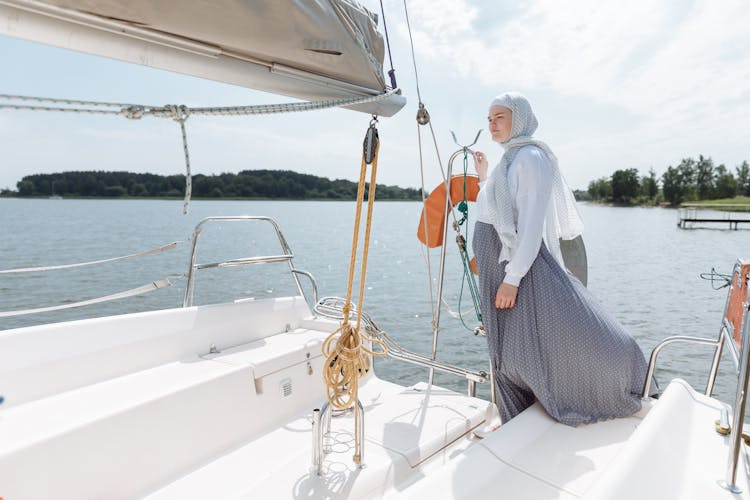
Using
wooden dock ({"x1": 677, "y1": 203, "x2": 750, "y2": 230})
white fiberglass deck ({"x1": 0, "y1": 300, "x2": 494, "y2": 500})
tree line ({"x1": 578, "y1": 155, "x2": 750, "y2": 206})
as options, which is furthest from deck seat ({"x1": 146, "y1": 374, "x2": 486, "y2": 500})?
tree line ({"x1": 578, "y1": 155, "x2": 750, "y2": 206})

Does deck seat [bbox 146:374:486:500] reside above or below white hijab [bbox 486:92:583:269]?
below

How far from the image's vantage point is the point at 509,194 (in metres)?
2.00

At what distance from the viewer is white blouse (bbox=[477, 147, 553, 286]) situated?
6.26 feet

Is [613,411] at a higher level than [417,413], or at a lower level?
higher

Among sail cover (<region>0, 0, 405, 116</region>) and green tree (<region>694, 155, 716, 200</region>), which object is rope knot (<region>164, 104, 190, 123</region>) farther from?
green tree (<region>694, 155, 716, 200</region>)

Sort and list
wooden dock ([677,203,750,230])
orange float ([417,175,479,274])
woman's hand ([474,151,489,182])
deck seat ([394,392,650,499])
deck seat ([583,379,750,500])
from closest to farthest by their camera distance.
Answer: deck seat ([583,379,750,500]) → deck seat ([394,392,650,499]) → woman's hand ([474,151,489,182]) → orange float ([417,175,479,274]) → wooden dock ([677,203,750,230])

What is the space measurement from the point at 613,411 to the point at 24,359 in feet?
7.89

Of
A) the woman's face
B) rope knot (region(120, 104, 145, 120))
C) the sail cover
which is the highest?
the sail cover

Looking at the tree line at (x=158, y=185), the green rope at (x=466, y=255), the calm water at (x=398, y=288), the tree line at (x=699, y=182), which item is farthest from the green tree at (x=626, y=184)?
the green rope at (x=466, y=255)

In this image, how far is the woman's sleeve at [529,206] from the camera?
191cm

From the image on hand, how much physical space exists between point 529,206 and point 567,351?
0.59 meters

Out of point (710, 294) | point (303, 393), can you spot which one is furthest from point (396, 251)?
point (303, 393)

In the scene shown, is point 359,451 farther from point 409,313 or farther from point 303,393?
point 409,313

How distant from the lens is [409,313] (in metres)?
9.58
